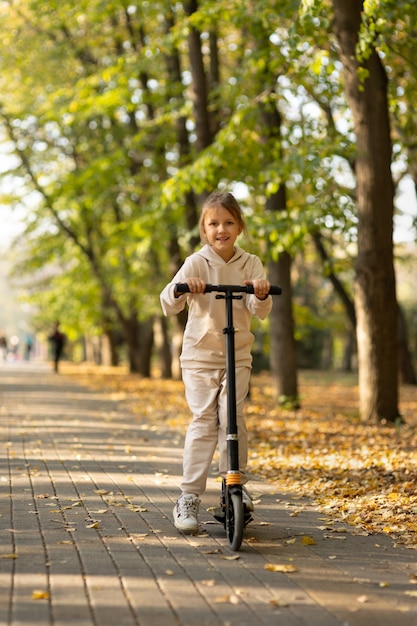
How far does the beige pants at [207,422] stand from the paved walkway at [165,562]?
0.39 metres

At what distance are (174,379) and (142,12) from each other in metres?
11.6

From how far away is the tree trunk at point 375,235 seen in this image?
40.6ft

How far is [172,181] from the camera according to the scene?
13.9 meters

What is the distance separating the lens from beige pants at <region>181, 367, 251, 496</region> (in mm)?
5730

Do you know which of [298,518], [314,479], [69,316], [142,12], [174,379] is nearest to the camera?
[298,518]

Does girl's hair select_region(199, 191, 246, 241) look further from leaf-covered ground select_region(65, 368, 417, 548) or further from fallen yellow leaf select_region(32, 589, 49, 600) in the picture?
fallen yellow leaf select_region(32, 589, 49, 600)

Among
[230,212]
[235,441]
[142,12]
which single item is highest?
[142,12]

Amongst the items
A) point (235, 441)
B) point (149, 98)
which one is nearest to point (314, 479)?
point (235, 441)

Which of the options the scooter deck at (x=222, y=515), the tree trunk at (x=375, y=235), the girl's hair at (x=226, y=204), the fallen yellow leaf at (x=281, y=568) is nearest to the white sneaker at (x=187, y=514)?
the scooter deck at (x=222, y=515)

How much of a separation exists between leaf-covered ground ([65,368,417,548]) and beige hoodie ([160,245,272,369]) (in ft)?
5.03

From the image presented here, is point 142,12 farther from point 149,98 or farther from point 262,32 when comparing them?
point 262,32

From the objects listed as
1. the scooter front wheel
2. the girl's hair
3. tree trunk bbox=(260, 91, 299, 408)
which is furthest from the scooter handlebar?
tree trunk bbox=(260, 91, 299, 408)

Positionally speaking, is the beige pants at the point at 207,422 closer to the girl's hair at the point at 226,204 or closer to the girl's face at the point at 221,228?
the girl's face at the point at 221,228

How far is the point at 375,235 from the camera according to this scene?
40.5 ft
